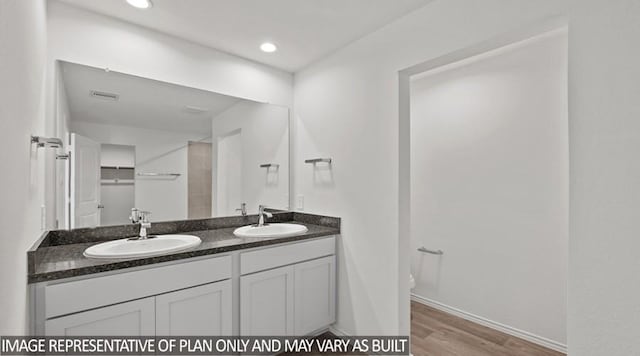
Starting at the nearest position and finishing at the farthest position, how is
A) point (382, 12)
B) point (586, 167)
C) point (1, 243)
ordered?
point (1, 243)
point (586, 167)
point (382, 12)

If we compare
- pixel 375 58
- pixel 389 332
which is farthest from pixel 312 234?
pixel 375 58

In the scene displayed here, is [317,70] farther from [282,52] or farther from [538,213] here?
[538,213]

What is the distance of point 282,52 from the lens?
95.4 inches

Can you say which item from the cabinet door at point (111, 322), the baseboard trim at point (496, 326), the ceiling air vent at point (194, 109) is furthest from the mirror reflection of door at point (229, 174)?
the baseboard trim at point (496, 326)

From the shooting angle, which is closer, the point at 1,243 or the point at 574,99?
the point at 1,243

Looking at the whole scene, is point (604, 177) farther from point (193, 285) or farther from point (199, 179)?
point (199, 179)

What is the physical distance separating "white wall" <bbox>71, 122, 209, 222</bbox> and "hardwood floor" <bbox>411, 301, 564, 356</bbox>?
2.10 meters

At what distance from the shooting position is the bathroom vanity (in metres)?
1.30

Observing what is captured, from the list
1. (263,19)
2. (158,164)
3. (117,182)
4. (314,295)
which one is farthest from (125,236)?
(263,19)

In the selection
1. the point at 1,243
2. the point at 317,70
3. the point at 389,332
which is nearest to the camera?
the point at 1,243

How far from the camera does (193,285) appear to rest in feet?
5.34

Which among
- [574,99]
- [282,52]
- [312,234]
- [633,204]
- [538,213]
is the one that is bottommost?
[312,234]

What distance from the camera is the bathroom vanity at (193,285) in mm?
1298

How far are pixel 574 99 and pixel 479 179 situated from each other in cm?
138
